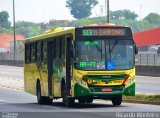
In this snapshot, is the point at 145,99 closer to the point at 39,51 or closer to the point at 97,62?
the point at 39,51

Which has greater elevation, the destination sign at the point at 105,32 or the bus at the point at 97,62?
the destination sign at the point at 105,32

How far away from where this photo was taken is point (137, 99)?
34250 mm

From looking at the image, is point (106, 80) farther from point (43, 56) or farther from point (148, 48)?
point (148, 48)

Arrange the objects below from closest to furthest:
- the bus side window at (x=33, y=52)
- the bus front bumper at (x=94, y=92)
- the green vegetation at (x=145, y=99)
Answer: the bus front bumper at (x=94, y=92)
the green vegetation at (x=145, y=99)
the bus side window at (x=33, y=52)

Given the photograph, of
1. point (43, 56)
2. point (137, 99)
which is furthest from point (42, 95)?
point (137, 99)

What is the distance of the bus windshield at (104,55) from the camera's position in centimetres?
2839

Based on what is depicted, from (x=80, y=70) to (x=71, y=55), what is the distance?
0.63 meters

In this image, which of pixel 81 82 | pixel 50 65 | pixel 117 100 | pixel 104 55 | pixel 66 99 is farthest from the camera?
pixel 50 65

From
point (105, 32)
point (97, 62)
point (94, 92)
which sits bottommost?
point (94, 92)

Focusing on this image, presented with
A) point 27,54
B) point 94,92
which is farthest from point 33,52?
point 94,92

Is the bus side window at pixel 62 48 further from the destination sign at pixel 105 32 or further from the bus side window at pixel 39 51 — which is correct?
the bus side window at pixel 39 51

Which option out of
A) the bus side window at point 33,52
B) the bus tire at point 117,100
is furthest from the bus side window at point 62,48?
the bus side window at point 33,52

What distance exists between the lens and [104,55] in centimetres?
2852

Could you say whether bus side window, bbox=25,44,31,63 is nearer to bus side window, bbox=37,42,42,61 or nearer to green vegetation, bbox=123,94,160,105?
bus side window, bbox=37,42,42,61
